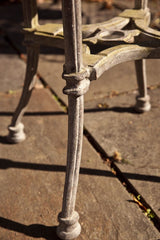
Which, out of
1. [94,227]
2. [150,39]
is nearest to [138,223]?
[94,227]

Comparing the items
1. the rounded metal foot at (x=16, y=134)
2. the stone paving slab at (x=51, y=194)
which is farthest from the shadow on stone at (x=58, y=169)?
the rounded metal foot at (x=16, y=134)

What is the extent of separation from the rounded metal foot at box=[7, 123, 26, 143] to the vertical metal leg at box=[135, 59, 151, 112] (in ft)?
2.46

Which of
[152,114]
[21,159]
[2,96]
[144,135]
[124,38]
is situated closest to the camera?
[124,38]

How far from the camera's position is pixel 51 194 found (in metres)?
1.66

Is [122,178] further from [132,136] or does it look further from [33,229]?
[33,229]

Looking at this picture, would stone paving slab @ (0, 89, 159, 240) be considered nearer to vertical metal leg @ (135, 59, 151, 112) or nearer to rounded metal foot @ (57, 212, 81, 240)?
rounded metal foot @ (57, 212, 81, 240)

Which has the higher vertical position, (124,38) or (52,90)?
(124,38)

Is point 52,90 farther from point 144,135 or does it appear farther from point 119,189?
point 119,189

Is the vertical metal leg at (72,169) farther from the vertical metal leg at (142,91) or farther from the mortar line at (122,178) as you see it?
the vertical metal leg at (142,91)

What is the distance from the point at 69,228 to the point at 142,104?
3.44 feet

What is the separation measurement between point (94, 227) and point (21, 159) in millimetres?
618

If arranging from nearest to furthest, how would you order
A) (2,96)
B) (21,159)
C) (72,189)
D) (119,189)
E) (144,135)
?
(72,189) < (119,189) < (21,159) < (144,135) < (2,96)

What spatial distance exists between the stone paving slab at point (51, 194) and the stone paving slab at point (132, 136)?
0.10 meters

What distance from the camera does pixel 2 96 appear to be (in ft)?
8.25
